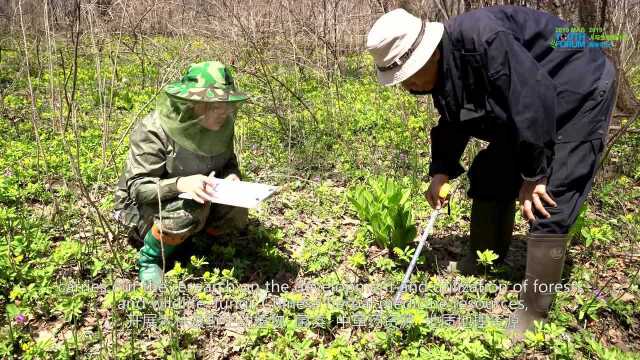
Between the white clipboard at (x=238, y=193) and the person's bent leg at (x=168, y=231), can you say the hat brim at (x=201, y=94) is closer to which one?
the white clipboard at (x=238, y=193)

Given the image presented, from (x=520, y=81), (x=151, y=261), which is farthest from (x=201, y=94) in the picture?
(x=520, y=81)

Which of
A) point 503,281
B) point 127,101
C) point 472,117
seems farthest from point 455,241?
point 127,101

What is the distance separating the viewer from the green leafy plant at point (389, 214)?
2947 mm

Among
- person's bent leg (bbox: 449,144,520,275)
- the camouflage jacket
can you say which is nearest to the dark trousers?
person's bent leg (bbox: 449,144,520,275)

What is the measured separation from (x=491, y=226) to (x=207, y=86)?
1858 millimetres

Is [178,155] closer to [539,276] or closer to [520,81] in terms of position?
[520,81]

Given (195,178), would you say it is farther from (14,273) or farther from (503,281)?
(503,281)

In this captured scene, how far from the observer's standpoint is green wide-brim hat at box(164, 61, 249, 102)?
248 centimetres

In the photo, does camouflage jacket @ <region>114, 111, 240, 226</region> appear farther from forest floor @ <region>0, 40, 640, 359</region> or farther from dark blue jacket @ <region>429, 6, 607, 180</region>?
dark blue jacket @ <region>429, 6, 607, 180</region>

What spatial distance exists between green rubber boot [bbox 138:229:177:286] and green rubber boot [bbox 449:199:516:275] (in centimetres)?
190

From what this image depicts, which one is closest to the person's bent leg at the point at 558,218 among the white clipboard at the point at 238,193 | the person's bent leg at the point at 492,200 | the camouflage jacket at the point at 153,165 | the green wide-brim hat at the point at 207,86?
the person's bent leg at the point at 492,200

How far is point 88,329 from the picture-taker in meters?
2.45

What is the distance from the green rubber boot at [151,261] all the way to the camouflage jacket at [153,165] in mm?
174

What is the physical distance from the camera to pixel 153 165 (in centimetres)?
271
